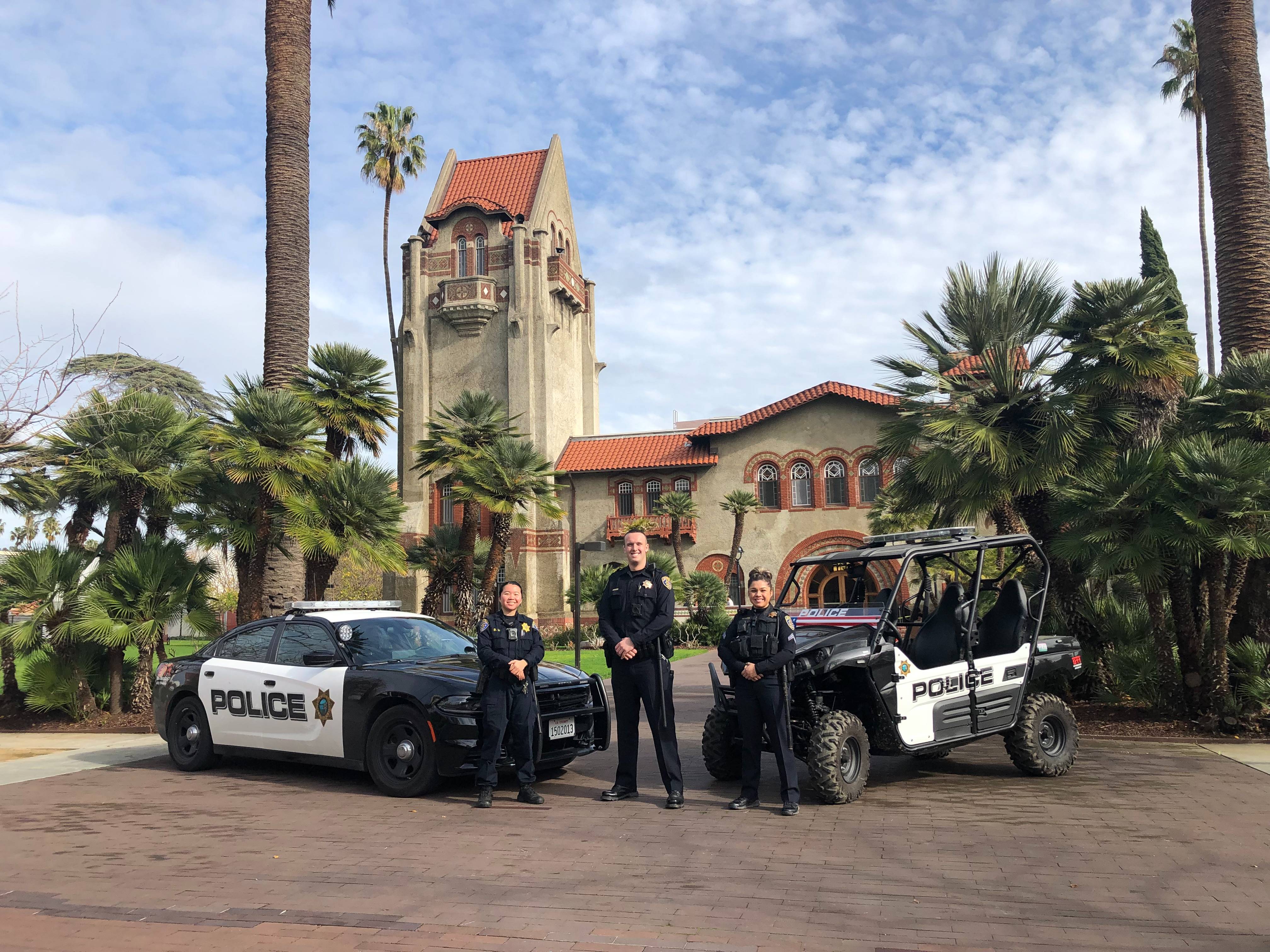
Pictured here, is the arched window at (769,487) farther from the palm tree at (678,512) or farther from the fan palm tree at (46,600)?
the fan palm tree at (46,600)

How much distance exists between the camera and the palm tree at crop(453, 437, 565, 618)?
25.2 m

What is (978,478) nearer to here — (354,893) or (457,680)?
(457,680)

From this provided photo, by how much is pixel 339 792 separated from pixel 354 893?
3.39m

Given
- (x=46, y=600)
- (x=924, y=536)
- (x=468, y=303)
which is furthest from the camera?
(x=468, y=303)

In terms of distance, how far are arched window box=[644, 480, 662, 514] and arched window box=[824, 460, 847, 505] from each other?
667cm

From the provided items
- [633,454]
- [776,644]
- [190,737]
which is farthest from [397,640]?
[633,454]

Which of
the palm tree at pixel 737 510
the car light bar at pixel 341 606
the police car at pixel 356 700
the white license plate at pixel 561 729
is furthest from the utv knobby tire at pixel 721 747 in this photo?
the palm tree at pixel 737 510

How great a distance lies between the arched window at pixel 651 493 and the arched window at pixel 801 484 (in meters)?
5.40

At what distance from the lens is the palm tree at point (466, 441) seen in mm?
25656

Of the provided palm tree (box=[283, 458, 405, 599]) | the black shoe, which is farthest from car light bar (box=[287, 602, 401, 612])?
palm tree (box=[283, 458, 405, 599])

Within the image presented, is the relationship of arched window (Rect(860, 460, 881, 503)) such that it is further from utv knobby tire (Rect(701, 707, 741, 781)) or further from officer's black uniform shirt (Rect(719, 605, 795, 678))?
officer's black uniform shirt (Rect(719, 605, 795, 678))

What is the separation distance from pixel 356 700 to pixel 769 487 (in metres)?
30.9

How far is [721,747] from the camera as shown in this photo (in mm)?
8828

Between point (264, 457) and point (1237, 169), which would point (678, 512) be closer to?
point (264, 457)
